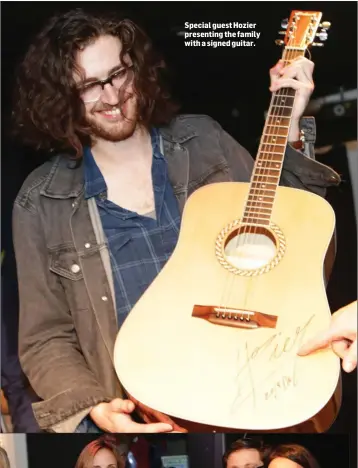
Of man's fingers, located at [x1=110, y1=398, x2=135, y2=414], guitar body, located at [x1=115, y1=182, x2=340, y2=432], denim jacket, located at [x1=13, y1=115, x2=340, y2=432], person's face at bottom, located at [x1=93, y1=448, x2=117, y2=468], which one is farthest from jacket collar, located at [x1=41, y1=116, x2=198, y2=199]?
person's face at bottom, located at [x1=93, y1=448, x2=117, y2=468]

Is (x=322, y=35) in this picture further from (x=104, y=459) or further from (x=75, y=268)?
(x=104, y=459)

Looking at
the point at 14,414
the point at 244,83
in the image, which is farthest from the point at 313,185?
the point at 14,414

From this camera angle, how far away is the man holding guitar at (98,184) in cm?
170

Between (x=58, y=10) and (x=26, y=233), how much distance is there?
52 centimetres

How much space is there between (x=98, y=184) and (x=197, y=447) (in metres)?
0.63

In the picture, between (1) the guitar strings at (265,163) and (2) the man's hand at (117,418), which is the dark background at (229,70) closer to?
(1) the guitar strings at (265,163)

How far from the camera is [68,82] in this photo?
1725 millimetres

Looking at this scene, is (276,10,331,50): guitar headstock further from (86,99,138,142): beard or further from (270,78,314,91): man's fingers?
(86,99,138,142): beard

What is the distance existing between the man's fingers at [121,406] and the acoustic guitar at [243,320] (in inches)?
1.3

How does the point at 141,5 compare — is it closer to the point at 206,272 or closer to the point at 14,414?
the point at 206,272

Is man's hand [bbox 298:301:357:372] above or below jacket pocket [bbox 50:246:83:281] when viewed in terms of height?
below

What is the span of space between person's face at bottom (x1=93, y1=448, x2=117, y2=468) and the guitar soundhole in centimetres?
52
